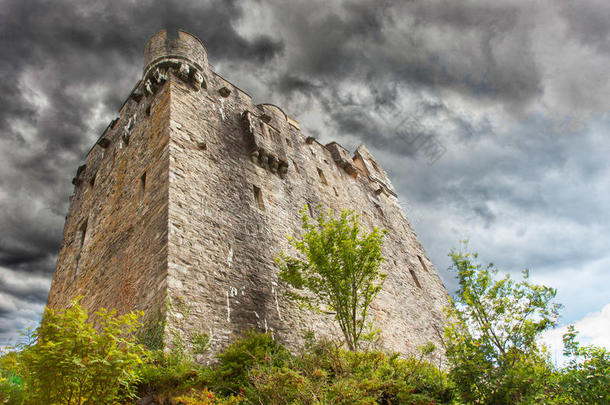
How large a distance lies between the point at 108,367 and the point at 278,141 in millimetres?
12450

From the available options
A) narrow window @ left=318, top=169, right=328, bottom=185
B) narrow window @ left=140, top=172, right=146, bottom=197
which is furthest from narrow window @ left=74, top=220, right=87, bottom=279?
narrow window @ left=318, top=169, right=328, bottom=185

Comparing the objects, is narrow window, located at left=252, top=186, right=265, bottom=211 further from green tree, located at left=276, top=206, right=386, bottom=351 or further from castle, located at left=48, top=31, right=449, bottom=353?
green tree, located at left=276, top=206, right=386, bottom=351

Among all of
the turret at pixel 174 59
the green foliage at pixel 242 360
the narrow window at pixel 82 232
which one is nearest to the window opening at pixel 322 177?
the turret at pixel 174 59

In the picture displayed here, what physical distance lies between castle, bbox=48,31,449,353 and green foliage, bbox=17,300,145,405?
277cm

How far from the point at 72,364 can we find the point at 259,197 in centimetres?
887

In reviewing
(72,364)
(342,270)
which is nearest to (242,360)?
(72,364)

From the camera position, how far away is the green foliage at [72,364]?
448 cm

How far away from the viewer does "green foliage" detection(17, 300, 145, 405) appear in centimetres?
448

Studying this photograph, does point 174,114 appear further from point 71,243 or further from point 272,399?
point 272,399

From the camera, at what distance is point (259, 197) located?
1300 centimetres

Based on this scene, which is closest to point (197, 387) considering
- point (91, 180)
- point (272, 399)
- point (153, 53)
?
point (272, 399)

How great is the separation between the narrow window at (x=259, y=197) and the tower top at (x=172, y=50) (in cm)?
554

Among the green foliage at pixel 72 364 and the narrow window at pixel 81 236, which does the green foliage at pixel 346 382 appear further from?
the narrow window at pixel 81 236

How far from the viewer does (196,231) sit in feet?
31.5
